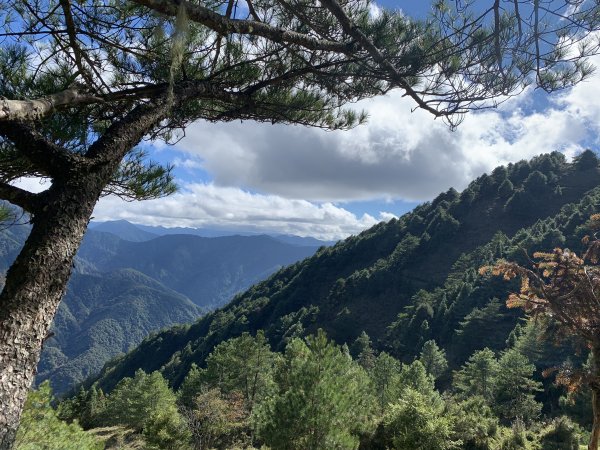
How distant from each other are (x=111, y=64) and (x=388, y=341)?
2813 inches

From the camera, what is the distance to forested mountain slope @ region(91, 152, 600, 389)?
6381 cm

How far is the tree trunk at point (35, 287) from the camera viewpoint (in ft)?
5.96

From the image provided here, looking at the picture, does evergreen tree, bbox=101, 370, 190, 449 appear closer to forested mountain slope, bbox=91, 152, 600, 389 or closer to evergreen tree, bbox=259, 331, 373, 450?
evergreen tree, bbox=259, 331, 373, 450

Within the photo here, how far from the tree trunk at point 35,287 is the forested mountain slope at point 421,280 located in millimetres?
60276

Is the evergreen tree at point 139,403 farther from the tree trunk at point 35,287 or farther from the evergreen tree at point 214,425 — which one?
the tree trunk at point 35,287

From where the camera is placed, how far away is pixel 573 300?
536cm

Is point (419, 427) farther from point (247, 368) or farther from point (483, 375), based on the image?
point (483, 375)

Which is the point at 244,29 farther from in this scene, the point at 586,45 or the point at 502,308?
the point at 502,308

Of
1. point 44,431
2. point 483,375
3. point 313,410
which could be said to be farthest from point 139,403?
point 44,431

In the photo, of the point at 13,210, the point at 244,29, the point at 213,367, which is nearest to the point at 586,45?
the point at 244,29

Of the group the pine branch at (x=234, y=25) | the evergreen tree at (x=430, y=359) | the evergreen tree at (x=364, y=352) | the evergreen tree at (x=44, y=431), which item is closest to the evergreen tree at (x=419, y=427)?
the evergreen tree at (x=44, y=431)

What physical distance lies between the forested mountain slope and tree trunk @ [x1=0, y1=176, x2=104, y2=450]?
198ft

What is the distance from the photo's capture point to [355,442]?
12203 millimetres

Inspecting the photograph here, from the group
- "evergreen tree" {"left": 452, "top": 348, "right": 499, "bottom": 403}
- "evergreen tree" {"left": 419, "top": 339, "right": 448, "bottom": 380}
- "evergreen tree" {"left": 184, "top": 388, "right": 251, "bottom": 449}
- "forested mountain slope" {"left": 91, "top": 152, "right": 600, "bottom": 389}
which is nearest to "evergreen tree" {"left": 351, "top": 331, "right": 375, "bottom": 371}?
"evergreen tree" {"left": 419, "top": 339, "right": 448, "bottom": 380}
